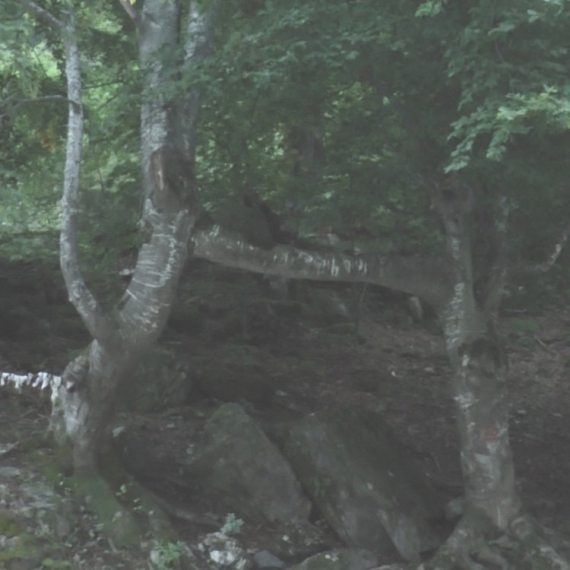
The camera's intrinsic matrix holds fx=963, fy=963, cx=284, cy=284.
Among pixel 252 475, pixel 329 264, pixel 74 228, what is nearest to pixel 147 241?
pixel 74 228

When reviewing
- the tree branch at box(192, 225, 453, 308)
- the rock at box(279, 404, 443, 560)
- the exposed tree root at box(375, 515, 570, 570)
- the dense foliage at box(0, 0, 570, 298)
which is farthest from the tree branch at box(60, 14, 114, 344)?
the exposed tree root at box(375, 515, 570, 570)

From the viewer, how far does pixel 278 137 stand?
12469 mm

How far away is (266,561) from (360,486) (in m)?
1.28

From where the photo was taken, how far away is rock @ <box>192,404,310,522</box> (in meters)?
8.76

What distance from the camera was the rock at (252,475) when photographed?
8758 millimetres

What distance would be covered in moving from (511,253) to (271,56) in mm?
3352

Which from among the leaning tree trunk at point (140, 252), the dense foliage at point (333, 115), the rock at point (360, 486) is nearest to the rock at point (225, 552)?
the leaning tree trunk at point (140, 252)

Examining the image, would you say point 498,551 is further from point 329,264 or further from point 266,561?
point 329,264

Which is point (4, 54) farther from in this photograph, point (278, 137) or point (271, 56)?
point (278, 137)

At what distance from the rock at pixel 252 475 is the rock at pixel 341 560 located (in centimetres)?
65

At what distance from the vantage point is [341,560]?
811cm

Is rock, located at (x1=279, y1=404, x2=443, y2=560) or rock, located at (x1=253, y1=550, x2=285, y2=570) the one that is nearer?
rock, located at (x1=253, y1=550, x2=285, y2=570)

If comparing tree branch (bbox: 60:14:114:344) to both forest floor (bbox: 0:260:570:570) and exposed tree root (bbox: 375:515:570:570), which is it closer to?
forest floor (bbox: 0:260:570:570)

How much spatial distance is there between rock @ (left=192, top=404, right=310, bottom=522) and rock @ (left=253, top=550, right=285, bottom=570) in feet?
2.01
